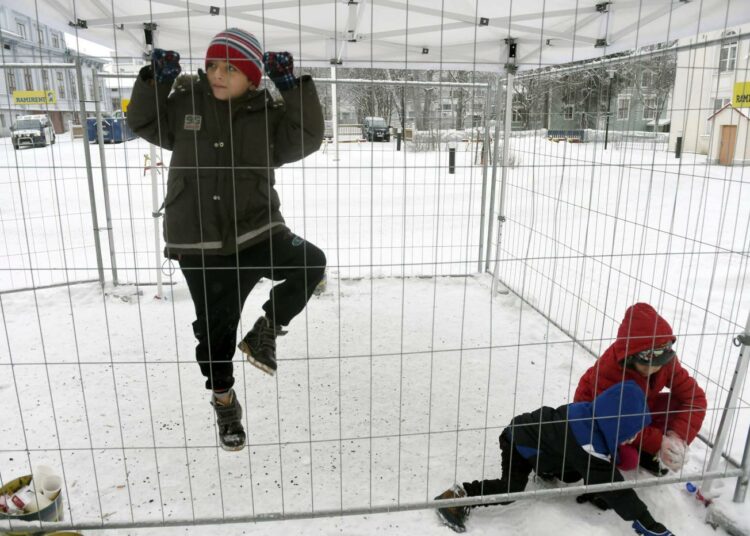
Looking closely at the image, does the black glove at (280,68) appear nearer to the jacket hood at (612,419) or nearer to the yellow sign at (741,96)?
the jacket hood at (612,419)

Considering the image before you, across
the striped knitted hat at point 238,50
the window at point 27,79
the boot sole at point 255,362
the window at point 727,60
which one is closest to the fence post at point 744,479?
the window at point 727,60

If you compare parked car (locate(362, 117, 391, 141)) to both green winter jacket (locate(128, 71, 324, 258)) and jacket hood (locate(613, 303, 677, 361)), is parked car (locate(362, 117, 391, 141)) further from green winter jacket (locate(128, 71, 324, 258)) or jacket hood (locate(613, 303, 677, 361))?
jacket hood (locate(613, 303, 677, 361))

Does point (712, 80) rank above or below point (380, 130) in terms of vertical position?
above

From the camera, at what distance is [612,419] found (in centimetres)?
212

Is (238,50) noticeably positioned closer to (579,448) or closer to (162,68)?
(162,68)

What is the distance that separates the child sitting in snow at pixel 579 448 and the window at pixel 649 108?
1468 mm

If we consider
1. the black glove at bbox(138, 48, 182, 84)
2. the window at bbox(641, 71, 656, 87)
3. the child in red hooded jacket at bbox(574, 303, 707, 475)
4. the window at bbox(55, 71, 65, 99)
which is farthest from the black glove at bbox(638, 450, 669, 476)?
the window at bbox(55, 71, 65, 99)

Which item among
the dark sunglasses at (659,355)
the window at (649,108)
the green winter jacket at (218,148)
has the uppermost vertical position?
the window at (649,108)

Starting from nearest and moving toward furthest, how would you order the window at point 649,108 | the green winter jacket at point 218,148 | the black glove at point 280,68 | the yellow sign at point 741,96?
the black glove at point 280,68 → the green winter jacket at point 218,148 → the yellow sign at point 741,96 → the window at point 649,108

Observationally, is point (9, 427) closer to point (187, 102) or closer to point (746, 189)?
point (187, 102)

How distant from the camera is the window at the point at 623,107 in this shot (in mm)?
2993

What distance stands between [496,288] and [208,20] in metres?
3.06

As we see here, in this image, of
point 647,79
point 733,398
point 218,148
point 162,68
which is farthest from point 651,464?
point 162,68

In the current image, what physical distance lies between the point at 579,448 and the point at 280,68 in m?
1.76
